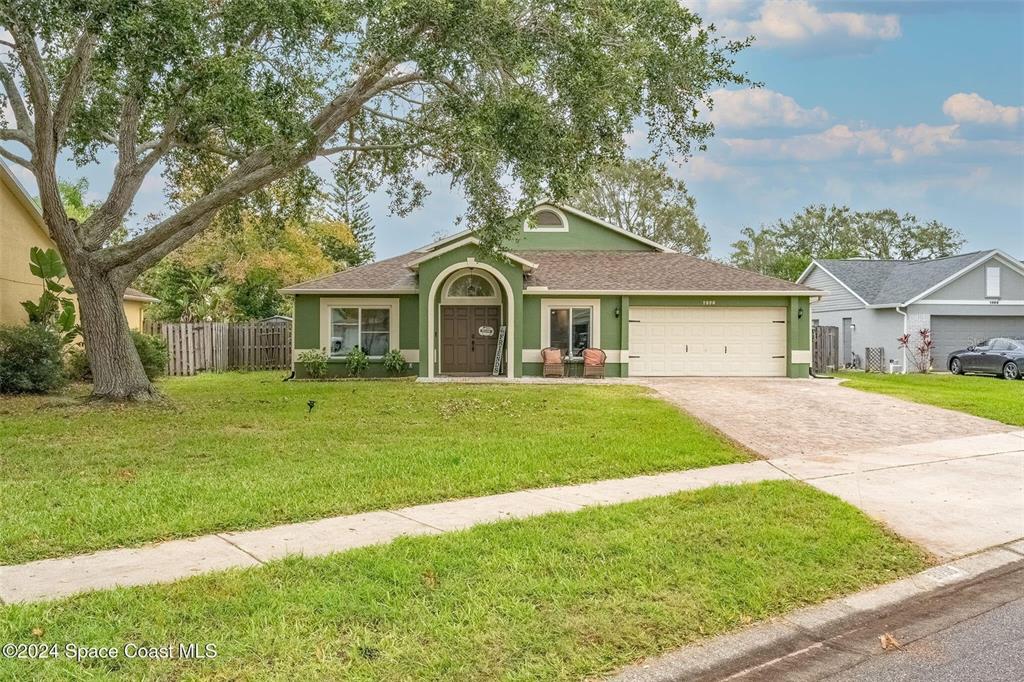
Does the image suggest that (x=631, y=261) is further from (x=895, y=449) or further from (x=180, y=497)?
(x=180, y=497)

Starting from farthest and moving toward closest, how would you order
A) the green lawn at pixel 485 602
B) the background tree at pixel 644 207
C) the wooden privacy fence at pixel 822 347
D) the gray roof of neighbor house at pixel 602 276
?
the background tree at pixel 644 207
the wooden privacy fence at pixel 822 347
the gray roof of neighbor house at pixel 602 276
the green lawn at pixel 485 602

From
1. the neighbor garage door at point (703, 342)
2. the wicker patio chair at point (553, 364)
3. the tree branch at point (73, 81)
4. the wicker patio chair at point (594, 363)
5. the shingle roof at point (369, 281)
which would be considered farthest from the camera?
the neighbor garage door at point (703, 342)

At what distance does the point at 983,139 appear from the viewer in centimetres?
2531

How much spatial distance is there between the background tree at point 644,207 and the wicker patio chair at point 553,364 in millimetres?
23224

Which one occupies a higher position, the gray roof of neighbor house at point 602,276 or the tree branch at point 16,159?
the tree branch at point 16,159

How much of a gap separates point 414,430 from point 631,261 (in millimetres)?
13959

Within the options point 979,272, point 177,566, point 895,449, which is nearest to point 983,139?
point 979,272

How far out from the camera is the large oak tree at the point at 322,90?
29.7 ft

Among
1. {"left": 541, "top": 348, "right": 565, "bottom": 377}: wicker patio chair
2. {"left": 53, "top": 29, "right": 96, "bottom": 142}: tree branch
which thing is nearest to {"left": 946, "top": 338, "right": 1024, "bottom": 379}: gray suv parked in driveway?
{"left": 541, "top": 348, "right": 565, "bottom": 377}: wicker patio chair

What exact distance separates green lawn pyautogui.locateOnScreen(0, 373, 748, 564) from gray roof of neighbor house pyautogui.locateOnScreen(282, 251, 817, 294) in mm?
6168

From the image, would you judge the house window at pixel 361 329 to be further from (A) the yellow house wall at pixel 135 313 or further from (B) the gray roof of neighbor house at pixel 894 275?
(B) the gray roof of neighbor house at pixel 894 275

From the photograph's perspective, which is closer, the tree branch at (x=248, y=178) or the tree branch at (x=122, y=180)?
the tree branch at (x=248, y=178)

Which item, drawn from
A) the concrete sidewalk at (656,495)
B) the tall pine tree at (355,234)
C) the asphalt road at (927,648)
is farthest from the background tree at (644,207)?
the asphalt road at (927,648)

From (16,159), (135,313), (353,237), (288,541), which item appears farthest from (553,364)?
(353,237)
